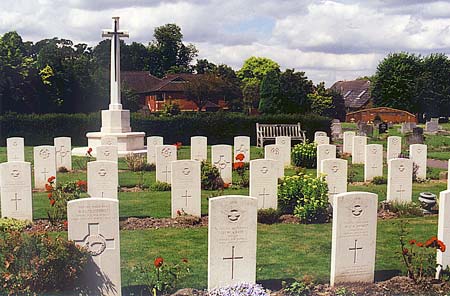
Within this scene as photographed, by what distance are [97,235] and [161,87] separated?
4621cm

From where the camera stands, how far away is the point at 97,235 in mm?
6227

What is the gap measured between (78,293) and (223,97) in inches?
1855

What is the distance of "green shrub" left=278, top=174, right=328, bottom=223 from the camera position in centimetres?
1023

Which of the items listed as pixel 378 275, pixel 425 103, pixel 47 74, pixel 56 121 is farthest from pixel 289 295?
pixel 425 103

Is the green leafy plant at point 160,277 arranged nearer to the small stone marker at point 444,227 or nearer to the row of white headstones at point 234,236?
the row of white headstones at point 234,236

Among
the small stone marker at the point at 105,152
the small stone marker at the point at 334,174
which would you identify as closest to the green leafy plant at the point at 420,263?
the small stone marker at the point at 334,174

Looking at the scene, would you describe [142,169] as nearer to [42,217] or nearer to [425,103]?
Answer: [42,217]

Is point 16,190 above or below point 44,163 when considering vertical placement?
below

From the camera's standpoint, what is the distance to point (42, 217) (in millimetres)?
10531

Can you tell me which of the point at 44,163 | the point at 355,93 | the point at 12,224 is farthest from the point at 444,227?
the point at 355,93

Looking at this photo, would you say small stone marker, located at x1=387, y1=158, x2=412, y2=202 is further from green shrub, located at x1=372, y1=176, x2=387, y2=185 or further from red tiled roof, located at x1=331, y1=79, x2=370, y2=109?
red tiled roof, located at x1=331, y1=79, x2=370, y2=109

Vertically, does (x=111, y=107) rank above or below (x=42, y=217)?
above

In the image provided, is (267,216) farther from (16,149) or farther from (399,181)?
(16,149)

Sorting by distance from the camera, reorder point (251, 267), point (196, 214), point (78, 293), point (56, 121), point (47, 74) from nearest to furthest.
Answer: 1. point (78, 293)
2. point (251, 267)
3. point (196, 214)
4. point (56, 121)
5. point (47, 74)
